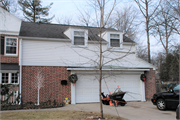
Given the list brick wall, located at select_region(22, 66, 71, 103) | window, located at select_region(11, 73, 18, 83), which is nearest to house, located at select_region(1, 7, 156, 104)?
brick wall, located at select_region(22, 66, 71, 103)

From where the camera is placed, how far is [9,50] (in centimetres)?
1400

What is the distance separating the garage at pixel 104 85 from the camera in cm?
1320

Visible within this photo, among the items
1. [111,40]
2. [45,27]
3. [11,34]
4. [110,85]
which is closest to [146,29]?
[111,40]

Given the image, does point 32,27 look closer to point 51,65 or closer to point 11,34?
point 11,34

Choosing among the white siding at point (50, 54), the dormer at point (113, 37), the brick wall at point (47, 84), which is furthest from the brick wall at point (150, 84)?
the brick wall at point (47, 84)

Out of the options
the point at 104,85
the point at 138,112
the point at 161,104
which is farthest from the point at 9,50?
the point at 161,104

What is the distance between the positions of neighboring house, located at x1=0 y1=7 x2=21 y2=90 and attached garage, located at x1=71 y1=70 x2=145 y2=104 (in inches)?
173

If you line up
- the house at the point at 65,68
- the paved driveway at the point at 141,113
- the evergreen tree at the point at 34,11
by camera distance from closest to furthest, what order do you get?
the paved driveway at the point at 141,113 < the house at the point at 65,68 < the evergreen tree at the point at 34,11

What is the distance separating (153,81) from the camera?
14.9 m

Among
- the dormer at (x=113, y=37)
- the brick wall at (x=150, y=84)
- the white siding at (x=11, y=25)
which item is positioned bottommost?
the brick wall at (x=150, y=84)

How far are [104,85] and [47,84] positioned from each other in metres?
4.19

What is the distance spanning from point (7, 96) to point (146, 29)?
15174 mm

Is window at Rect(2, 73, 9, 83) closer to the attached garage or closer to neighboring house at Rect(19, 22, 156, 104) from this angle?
neighboring house at Rect(19, 22, 156, 104)

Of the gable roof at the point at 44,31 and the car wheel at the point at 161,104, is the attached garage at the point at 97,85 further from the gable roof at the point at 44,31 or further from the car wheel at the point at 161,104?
the car wheel at the point at 161,104
